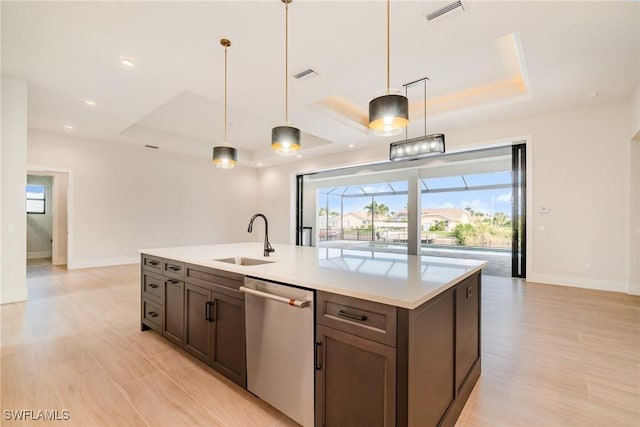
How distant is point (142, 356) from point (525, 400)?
113 inches

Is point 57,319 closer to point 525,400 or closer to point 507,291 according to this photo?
point 525,400

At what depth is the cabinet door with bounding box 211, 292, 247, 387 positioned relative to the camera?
6.13 feet

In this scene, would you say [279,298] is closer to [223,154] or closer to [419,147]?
[223,154]

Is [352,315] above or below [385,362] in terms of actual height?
above

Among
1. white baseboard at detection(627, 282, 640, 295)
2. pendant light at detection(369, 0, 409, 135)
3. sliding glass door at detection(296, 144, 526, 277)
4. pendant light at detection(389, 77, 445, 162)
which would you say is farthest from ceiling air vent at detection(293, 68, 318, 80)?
white baseboard at detection(627, 282, 640, 295)

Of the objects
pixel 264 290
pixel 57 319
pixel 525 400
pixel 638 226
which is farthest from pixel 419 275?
pixel 638 226

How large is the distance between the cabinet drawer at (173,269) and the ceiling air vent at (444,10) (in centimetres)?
305

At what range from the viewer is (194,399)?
72.6 inches

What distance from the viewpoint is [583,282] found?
183 inches

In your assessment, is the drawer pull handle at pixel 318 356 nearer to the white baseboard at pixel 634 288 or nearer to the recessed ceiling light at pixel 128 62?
the recessed ceiling light at pixel 128 62

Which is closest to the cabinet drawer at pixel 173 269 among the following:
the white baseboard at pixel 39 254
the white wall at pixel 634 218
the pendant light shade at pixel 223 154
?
the pendant light shade at pixel 223 154

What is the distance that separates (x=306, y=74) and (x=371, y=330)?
327cm

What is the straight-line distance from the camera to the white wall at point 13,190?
3768 mm

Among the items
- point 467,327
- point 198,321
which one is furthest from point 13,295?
point 467,327
